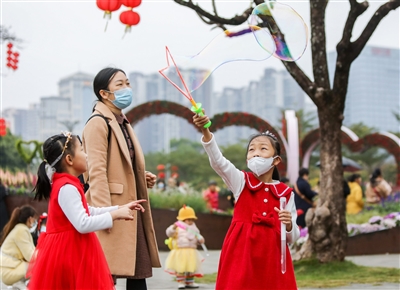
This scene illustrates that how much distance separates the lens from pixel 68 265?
444 cm

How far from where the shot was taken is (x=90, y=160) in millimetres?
5223

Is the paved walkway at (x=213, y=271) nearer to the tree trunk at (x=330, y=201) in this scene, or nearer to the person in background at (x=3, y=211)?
the tree trunk at (x=330, y=201)

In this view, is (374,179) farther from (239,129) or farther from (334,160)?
(239,129)

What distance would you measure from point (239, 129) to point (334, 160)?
418 ft

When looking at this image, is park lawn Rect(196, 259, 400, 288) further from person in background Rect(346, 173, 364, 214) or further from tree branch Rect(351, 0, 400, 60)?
person in background Rect(346, 173, 364, 214)

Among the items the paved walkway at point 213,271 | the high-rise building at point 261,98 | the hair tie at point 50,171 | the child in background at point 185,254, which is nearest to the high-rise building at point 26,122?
the high-rise building at point 261,98

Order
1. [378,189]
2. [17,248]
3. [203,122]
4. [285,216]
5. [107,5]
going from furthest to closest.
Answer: [378,189], [107,5], [17,248], [285,216], [203,122]

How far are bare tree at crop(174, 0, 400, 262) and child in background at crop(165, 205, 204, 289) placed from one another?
1.74 meters

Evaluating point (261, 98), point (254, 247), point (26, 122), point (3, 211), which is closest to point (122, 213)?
point (254, 247)

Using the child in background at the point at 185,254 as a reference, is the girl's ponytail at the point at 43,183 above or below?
above

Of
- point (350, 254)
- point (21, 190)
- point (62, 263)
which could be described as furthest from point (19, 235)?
point (21, 190)

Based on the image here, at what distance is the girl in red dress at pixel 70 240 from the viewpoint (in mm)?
4414

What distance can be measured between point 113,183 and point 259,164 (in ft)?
3.48

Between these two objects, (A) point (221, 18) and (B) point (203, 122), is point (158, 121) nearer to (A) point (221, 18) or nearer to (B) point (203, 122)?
(A) point (221, 18)
